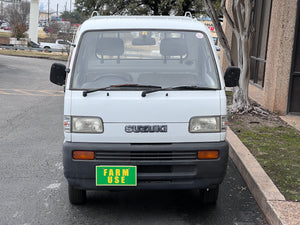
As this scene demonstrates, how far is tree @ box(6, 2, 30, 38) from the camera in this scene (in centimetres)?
5038

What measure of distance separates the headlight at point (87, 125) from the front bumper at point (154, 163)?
5.2 inches

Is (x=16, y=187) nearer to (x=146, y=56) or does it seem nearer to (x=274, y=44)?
(x=146, y=56)

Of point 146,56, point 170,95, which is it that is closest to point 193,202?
point 170,95

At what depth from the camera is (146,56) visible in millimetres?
5074

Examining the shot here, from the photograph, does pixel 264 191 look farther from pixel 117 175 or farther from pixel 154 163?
pixel 117 175

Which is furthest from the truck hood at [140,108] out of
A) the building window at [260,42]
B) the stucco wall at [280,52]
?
the building window at [260,42]

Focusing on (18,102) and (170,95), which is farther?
(18,102)

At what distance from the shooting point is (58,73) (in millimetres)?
5020

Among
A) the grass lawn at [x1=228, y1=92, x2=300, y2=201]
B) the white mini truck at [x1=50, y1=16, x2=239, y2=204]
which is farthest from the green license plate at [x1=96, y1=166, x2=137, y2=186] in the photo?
the grass lawn at [x1=228, y1=92, x2=300, y2=201]

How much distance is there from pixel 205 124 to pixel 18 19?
62333mm

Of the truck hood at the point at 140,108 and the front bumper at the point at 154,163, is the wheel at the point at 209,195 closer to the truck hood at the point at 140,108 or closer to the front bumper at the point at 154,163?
the front bumper at the point at 154,163

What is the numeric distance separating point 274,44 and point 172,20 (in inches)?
235

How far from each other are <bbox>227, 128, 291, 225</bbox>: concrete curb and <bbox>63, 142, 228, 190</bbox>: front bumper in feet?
2.31

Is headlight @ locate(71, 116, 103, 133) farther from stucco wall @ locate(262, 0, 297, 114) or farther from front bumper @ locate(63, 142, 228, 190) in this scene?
stucco wall @ locate(262, 0, 297, 114)
